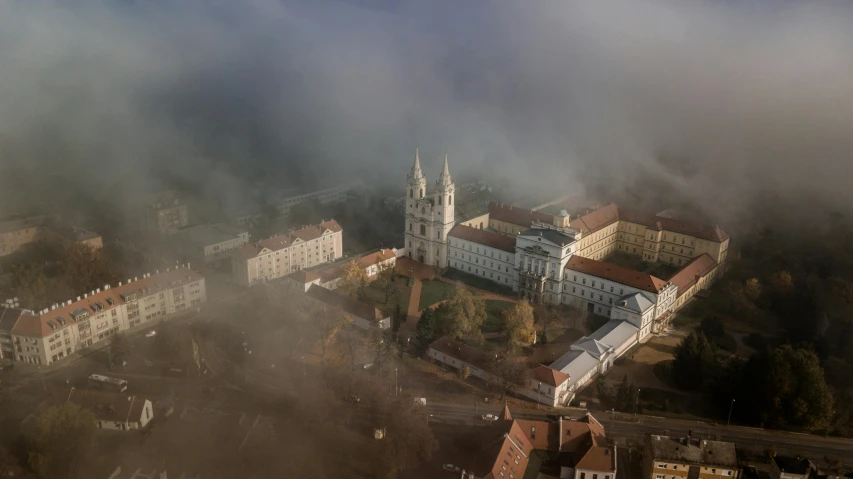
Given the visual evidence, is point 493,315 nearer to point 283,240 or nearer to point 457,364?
point 457,364

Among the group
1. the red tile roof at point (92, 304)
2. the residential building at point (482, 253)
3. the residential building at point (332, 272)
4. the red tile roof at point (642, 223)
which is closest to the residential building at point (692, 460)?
the residential building at point (482, 253)

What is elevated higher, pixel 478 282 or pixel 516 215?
pixel 516 215

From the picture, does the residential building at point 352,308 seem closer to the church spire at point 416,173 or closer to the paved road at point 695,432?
the paved road at point 695,432

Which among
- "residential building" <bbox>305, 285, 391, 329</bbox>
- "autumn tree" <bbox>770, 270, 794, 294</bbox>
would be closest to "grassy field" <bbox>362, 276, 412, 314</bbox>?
"residential building" <bbox>305, 285, 391, 329</bbox>

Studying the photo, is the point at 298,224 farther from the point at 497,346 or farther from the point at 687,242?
the point at 687,242

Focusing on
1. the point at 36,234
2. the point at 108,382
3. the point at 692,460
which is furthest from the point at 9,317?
the point at 692,460

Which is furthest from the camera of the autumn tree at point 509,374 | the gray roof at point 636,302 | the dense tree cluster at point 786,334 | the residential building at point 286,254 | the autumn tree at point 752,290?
the residential building at point 286,254
